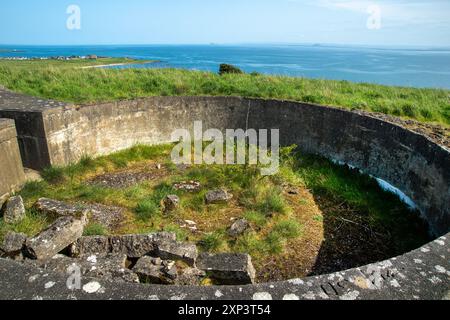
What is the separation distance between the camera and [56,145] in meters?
8.27

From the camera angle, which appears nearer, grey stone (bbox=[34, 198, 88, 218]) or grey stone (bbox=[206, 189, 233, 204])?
grey stone (bbox=[34, 198, 88, 218])

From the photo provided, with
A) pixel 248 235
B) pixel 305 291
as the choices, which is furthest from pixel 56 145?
pixel 305 291

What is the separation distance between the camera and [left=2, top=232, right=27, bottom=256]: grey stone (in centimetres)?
462

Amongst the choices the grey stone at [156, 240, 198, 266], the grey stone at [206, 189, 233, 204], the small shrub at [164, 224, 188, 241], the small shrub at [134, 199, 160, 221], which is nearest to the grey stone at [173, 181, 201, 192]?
the grey stone at [206, 189, 233, 204]

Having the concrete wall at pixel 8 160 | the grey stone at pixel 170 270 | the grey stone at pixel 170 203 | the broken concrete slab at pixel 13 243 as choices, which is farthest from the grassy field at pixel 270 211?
the grey stone at pixel 170 270

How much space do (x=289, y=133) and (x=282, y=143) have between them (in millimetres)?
408

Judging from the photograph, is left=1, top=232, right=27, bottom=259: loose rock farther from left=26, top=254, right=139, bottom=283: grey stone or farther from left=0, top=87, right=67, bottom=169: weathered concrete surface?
left=0, top=87, right=67, bottom=169: weathered concrete surface

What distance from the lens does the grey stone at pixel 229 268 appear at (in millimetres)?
4824

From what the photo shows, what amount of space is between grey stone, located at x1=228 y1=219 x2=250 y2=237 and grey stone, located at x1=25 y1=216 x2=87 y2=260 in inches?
100

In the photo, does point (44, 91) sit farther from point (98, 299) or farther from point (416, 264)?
point (416, 264)

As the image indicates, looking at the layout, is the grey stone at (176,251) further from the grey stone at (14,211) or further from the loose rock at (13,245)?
the grey stone at (14,211)

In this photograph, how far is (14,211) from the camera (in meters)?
6.09

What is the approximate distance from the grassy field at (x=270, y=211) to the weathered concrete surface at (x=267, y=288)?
2.50 m
